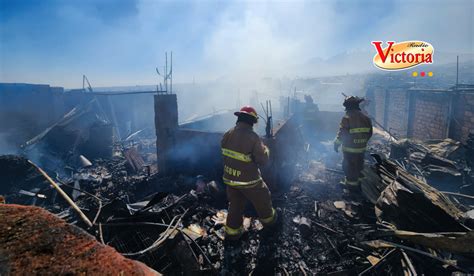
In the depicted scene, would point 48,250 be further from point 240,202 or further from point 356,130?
point 356,130

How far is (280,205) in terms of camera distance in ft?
16.8

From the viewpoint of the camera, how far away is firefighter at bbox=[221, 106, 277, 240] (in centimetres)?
378

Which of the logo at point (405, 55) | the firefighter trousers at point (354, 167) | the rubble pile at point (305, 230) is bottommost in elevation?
the rubble pile at point (305, 230)

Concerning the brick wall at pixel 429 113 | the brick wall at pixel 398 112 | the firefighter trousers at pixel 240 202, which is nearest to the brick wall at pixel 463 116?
the brick wall at pixel 429 113

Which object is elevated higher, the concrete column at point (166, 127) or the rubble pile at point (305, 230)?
the concrete column at point (166, 127)

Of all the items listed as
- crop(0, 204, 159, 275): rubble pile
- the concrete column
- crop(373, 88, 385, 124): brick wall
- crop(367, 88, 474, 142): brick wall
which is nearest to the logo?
crop(367, 88, 474, 142): brick wall

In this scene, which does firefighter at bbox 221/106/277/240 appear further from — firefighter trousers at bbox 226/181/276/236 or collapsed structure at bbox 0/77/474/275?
collapsed structure at bbox 0/77/474/275

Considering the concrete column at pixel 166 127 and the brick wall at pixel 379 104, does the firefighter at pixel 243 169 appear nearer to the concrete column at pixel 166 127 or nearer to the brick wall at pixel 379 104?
the concrete column at pixel 166 127

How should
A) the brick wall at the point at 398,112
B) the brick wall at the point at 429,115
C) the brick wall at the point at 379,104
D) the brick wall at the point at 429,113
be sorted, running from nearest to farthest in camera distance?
the brick wall at the point at 429,113 → the brick wall at the point at 429,115 → the brick wall at the point at 398,112 → the brick wall at the point at 379,104

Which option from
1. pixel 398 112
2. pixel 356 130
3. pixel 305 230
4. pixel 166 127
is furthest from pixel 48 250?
pixel 398 112

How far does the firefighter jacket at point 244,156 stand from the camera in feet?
12.3

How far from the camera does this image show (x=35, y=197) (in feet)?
19.3

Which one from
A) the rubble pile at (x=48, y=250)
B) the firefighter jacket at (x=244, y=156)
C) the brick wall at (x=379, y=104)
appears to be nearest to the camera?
the rubble pile at (x=48, y=250)

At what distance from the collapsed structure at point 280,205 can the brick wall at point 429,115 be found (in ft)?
0.67
